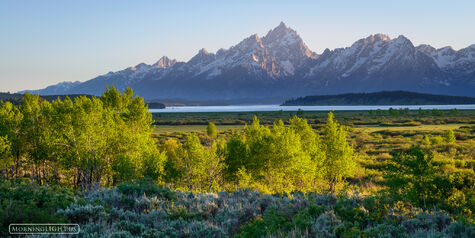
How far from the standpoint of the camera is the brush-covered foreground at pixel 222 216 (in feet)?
30.6

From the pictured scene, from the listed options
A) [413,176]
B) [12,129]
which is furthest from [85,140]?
[413,176]

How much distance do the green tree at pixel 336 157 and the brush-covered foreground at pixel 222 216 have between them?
598 inches

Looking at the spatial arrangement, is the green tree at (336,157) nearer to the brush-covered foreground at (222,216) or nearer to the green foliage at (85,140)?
the brush-covered foreground at (222,216)

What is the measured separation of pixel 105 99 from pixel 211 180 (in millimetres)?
18518

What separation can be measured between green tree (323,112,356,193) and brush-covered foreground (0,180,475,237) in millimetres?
15187

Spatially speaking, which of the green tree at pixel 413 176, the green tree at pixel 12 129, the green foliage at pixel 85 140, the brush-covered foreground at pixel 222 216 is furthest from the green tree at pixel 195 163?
the green tree at pixel 12 129

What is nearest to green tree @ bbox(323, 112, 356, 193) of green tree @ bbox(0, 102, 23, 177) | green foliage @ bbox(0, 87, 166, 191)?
green foliage @ bbox(0, 87, 166, 191)

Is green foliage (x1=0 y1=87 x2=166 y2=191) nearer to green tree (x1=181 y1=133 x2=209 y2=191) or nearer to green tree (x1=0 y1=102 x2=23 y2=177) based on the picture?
green tree (x1=0 y1=102 x2=23 y2=177)

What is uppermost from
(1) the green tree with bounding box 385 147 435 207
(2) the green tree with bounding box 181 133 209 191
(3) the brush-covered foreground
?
(1) the green tree with bounding box 385 147 435 207

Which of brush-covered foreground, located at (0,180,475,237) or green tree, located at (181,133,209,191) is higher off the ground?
brush-covered foreground, located at (0,180,475,237)

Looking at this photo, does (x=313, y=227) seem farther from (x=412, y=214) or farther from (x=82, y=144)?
(x=82, y=144)

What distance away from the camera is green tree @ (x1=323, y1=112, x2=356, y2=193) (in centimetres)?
2764

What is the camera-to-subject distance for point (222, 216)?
11.3 meters

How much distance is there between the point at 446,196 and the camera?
13203mm
